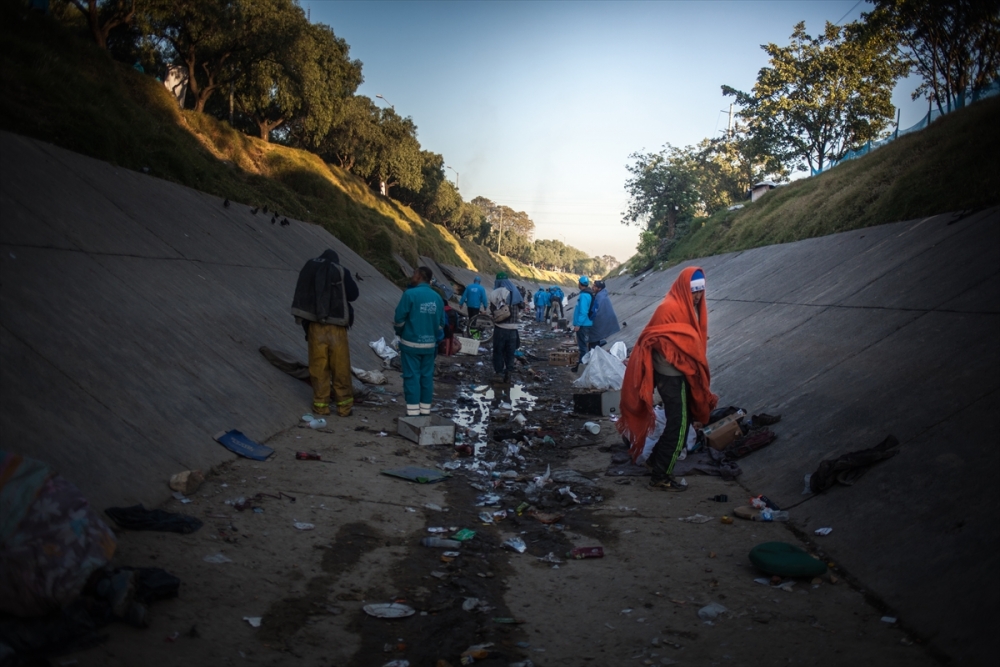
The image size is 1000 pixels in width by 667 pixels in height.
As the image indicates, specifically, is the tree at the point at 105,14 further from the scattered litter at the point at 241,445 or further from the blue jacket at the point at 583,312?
the scattered litter at the point at 241,445

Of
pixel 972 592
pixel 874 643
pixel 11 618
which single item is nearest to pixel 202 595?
pixel 11 618

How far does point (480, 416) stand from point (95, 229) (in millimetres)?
5705

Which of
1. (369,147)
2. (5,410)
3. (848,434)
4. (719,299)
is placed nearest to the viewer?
(5,410)

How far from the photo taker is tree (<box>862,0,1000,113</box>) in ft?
84.6

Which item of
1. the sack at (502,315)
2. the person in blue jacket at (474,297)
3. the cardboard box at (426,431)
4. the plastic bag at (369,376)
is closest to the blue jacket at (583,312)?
the sack at (502,315)

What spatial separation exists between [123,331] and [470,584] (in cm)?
434

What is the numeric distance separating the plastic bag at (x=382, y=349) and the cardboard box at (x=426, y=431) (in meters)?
5.41

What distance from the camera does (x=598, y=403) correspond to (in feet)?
34.4

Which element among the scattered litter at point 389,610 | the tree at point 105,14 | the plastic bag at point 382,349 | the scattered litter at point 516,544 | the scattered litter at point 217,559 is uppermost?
the tree at point 105,14

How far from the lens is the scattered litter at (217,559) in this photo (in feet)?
13.5

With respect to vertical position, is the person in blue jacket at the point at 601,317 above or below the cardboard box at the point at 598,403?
above

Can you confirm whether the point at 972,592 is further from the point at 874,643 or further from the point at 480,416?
the point at 480,416

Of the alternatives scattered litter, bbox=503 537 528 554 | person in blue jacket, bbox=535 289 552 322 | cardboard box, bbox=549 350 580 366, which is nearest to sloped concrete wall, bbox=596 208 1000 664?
scattered litter, bbox=503 537 528 554

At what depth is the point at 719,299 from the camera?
661 inches
